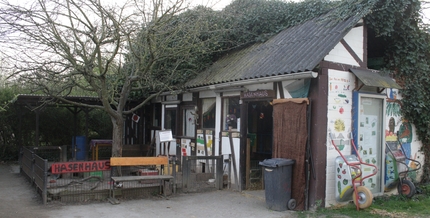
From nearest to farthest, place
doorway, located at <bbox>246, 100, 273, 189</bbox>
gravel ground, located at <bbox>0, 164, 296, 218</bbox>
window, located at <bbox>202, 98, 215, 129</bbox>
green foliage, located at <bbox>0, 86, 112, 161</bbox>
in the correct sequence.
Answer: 1. gravel ground, located at <bbox>0, 164, 296, 218</bbox>
2. window, located at <bbox>202, 98, 215, 129</bbox>
3. doorway, located at <bbox>246, 100, 273, 189</bbox>
4. green foliage, located at <bbox>0, 86, 112, 161</bbox>

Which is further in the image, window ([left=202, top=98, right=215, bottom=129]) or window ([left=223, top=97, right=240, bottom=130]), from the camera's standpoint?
window ([left=202, top=98, right=215, bottom=129])

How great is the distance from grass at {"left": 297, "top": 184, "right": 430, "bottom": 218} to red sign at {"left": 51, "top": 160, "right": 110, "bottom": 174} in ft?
14.6

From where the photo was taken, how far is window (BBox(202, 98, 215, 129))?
38.2 ft

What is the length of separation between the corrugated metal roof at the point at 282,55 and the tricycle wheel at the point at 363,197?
8.71 feet

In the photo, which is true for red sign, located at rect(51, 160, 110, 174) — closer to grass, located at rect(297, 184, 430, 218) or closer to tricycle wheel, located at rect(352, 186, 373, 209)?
grass, located at rect(297, 184, 430, 218)

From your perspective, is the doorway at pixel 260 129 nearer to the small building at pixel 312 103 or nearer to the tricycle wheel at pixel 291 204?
the small building at pixel 312 103

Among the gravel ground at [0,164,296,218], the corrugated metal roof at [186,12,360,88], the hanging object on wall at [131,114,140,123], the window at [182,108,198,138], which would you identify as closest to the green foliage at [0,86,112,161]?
the hanging object on wall at [131,114,140,123]

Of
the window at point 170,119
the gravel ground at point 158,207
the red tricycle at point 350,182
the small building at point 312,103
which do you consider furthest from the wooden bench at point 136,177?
the window at point 170,119

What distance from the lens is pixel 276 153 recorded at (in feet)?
27.9

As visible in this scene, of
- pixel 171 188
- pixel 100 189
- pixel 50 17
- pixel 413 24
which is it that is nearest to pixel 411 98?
pixel 413 24

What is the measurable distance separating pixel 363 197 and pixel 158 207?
417 centimetres

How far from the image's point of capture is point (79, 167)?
8547mm

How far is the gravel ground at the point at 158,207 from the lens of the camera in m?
7.45

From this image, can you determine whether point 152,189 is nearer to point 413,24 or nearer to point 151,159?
point 151,159
